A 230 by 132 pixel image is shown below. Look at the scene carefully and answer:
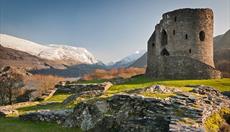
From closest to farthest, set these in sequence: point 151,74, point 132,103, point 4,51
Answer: point 132,103, point 151,74, point 4,51

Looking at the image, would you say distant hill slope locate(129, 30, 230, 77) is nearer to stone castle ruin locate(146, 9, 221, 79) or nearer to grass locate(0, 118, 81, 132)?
stone castle ruin locate(146, 9, 221, 79)

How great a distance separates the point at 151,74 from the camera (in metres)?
53.9

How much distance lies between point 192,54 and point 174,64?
9.37ft

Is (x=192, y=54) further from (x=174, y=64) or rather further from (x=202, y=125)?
(x=202, y=125)

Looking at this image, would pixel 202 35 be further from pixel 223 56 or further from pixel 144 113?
pixel 223 56

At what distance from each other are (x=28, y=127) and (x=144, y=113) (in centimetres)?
790

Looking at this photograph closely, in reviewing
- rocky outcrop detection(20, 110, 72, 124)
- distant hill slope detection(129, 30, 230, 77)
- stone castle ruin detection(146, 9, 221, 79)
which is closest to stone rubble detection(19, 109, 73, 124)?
rocky outcrop detection(20, 110, 72, 124)

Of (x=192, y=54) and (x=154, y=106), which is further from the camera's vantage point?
(x=192, y=54)

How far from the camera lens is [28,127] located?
22.0 metres

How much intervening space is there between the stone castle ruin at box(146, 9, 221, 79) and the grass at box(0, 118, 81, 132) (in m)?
28.4

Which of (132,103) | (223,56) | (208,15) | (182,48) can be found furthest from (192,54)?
(223,56)

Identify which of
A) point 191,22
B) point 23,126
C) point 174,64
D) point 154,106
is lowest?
point 23,126

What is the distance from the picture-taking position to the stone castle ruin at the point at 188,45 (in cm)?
4753

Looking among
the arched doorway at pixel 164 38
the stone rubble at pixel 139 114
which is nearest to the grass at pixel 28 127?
the stone rubble at pixel 139 114
